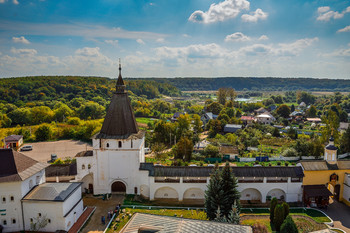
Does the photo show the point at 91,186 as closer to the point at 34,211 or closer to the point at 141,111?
the point at 34,211

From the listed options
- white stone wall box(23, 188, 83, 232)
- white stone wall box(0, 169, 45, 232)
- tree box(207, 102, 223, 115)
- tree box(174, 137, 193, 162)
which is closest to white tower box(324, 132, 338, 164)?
tree box(174, 137, 193, 162)

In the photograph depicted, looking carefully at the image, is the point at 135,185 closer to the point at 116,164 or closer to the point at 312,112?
the point at 116,164

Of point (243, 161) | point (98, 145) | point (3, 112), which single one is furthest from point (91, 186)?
point (3, 112)

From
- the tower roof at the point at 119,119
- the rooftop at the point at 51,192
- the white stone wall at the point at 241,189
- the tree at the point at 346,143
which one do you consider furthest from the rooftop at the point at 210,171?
the tree at the point at 346,143

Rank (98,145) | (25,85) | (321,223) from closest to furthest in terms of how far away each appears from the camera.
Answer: (321,223), (98,145), (25,85)

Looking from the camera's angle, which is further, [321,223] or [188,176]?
[188,176]

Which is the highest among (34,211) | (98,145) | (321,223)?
(98,145)
